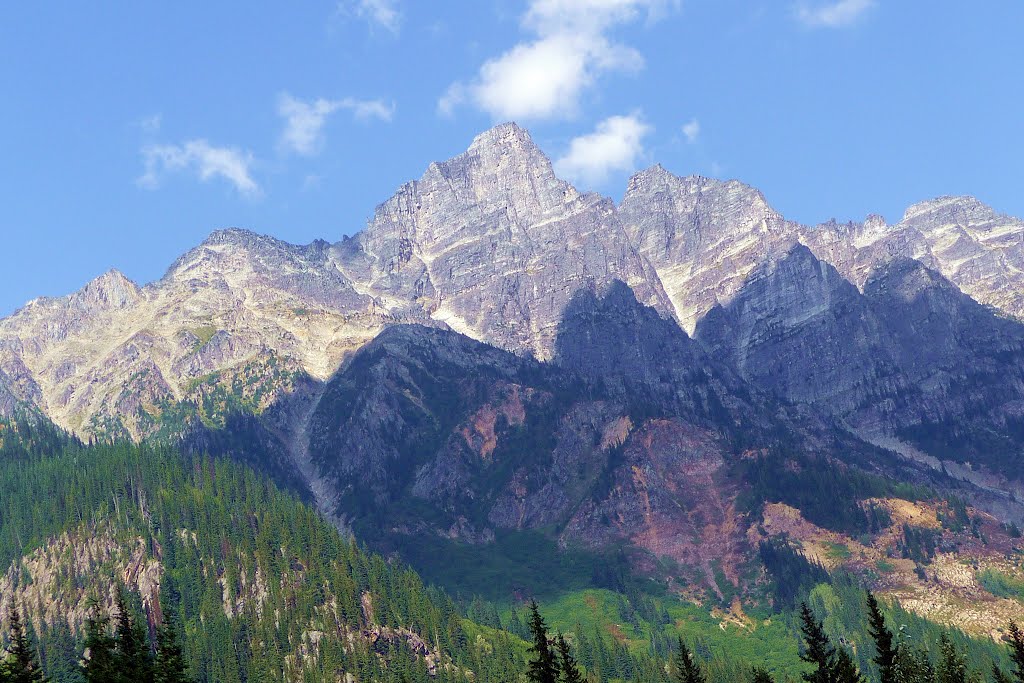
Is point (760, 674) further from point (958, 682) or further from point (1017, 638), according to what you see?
point (1017, 638)

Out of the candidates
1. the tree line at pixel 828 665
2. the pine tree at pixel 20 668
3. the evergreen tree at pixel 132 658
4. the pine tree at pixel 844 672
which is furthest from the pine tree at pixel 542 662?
the pine tree at pixel 20 668

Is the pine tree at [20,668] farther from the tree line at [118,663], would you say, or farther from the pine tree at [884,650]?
the pine tree at [884,650]

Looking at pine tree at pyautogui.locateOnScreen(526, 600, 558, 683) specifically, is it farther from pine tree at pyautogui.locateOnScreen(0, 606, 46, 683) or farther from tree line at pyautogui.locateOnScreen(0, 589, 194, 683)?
pine tree at pyautogui.locateOnScreen(0, 606, 46, 683)

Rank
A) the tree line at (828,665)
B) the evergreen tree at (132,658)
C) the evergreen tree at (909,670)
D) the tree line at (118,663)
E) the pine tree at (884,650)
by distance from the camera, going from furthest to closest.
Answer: the evergreen tree at (909,670) < the pine tree at (884,650) < the tree line at (828,665) < the evergreen tree at (132,658) < the tree line at (118,663)

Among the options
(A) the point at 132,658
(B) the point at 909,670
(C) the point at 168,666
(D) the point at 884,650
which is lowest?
(B) the point at 909,670

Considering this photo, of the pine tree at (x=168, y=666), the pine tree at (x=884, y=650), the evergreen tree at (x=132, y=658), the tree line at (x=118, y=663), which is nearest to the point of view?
the tree line at (x=118, y=663)

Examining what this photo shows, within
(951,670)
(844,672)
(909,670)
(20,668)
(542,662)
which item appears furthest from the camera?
(909,670)

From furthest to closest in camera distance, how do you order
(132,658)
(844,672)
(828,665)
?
1. (828,665)
2. (844,672)
3. (132,658)

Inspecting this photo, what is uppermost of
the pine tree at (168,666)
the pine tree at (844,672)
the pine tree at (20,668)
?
the pine tree at (20,668)

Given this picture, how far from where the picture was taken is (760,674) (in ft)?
337

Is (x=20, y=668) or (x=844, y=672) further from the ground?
(x=20, y=668)

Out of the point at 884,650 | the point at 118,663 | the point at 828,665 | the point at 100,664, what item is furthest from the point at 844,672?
the point at 100,664

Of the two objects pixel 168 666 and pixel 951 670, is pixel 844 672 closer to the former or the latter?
pixel 951 670

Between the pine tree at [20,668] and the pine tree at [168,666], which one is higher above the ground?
the pine tree at [20,668]
